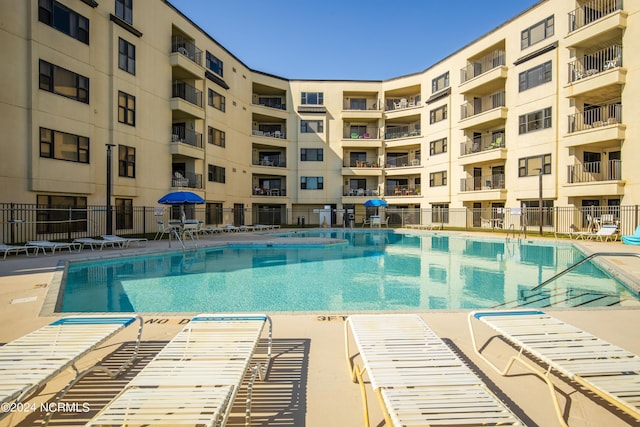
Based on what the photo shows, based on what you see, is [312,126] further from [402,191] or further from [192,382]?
[192,382]

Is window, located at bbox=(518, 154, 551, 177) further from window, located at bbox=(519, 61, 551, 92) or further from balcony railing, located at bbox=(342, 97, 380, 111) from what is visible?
balcony railing, located at bbox=(342, 97, 380, 111)

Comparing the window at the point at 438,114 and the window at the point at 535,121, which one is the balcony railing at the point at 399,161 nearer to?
the window at the point at 438,114

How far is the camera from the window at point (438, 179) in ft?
111

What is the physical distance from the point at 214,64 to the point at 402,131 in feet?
69.0

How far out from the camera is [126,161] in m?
21.7

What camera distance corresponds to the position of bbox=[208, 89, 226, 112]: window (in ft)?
96.3

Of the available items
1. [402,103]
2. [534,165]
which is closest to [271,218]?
[402,103]

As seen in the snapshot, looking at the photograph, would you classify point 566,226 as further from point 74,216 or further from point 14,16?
point 14,16

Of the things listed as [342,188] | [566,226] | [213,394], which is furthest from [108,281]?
[342,188]

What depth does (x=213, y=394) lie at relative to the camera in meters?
2.64

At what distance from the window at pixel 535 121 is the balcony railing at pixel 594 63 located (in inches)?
102

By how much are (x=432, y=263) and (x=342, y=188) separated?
24.5 metres

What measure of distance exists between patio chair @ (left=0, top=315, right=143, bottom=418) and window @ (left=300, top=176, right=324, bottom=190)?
34.5 m

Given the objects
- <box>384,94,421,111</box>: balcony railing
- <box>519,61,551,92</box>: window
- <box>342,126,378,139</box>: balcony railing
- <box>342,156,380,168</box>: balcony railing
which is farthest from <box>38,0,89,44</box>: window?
<box>519,61,551,92</box>: window
